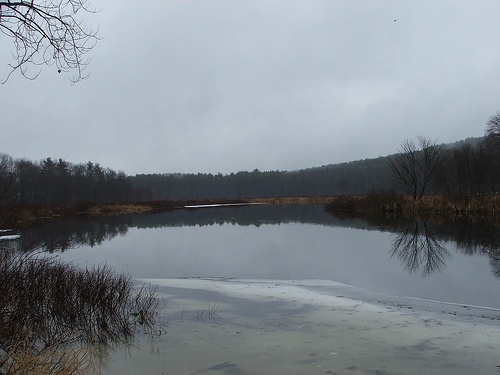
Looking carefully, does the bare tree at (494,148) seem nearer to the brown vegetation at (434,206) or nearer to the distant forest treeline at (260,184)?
the brown vegetation at (434,206)

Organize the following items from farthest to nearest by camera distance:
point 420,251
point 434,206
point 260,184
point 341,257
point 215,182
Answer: point 215,182 → point 260,184 → point 434,206 → point 420,251 → point 341,257

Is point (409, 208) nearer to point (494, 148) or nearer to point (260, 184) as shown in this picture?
point (494, 148)

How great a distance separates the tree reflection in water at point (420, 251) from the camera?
37.0 feet

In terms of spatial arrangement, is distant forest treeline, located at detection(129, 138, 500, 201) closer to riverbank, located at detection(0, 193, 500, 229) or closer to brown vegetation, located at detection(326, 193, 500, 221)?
riverbank, located at detection(0, 193, 500, 229)

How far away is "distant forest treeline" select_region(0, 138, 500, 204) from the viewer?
36375 millimetres

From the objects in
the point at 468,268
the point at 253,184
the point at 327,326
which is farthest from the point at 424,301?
the point at 253,184

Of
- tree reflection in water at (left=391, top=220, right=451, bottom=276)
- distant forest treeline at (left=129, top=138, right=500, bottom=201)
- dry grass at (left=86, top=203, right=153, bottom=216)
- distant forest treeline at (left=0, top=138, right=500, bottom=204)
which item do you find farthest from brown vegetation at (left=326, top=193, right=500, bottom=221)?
distant forest treeline at (left=129, top=138, right=500, bottom=201)

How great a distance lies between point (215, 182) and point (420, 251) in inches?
4584

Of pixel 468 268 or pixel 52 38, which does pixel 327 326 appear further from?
pixel 468 268

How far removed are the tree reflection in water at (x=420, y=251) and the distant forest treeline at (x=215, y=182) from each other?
9990mm

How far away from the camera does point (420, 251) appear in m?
13.6

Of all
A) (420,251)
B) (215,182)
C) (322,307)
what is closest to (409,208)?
(420,251)

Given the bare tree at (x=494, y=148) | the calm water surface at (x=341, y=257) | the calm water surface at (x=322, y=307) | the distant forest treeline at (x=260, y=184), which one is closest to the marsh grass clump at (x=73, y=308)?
the calm water surface at (x=322, y=307)

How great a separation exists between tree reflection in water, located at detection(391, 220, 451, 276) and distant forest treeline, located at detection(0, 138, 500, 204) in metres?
9.99
